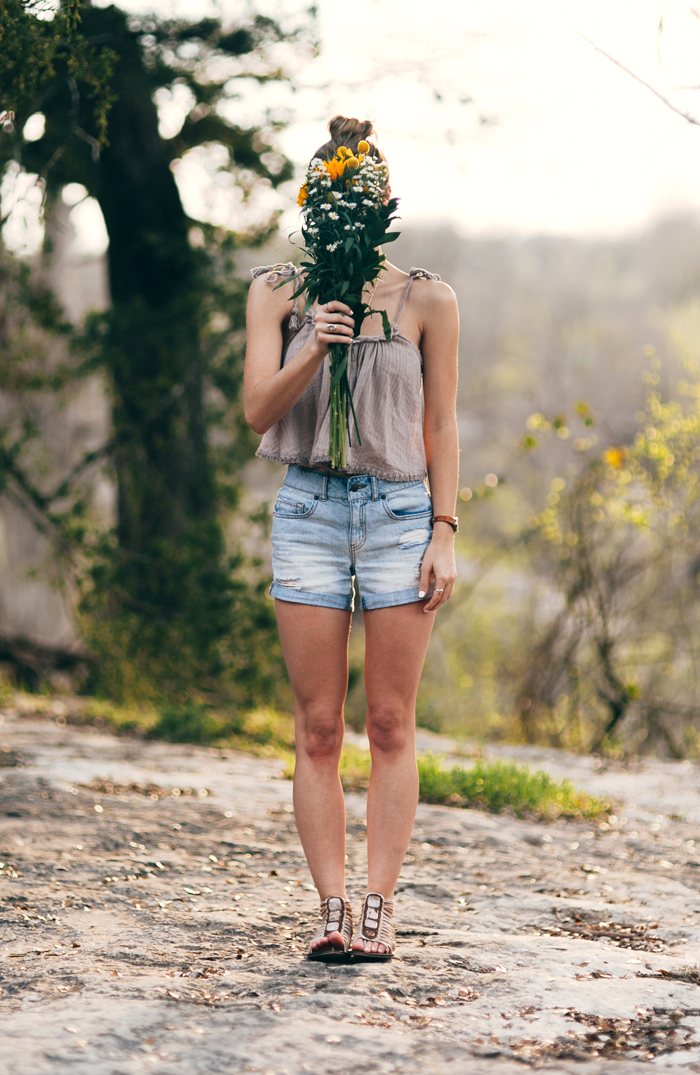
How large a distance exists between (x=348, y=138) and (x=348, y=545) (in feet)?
3.59

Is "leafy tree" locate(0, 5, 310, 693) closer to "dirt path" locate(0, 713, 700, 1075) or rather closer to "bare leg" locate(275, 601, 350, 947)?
"dirt path" locate(0, 713, 700, 1075)

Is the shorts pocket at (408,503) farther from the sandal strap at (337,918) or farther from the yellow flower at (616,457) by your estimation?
the yellow flower at (616,457)

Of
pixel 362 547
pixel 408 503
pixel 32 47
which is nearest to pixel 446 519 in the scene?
pixel 408 503

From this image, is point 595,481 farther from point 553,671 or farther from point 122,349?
point 122,349

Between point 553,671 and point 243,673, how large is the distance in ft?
8.23

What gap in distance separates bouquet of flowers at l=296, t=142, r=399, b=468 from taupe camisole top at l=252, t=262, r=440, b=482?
0.05 metres

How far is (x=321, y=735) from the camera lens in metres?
2.69

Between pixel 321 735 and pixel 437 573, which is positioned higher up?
pixel 437 573

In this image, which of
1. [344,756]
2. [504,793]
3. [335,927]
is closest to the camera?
[335,927]

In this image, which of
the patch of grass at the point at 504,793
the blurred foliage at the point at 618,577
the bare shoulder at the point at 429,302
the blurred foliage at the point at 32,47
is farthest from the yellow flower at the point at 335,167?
the blurred foliage at the point at 618,577

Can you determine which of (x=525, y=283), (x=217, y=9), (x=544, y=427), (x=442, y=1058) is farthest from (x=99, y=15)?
(x=525, y=283)

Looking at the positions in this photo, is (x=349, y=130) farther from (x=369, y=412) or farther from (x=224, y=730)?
(x=224, y=730)

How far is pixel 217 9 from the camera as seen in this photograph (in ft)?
22.9

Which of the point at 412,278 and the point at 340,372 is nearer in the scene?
the point at 340,372
